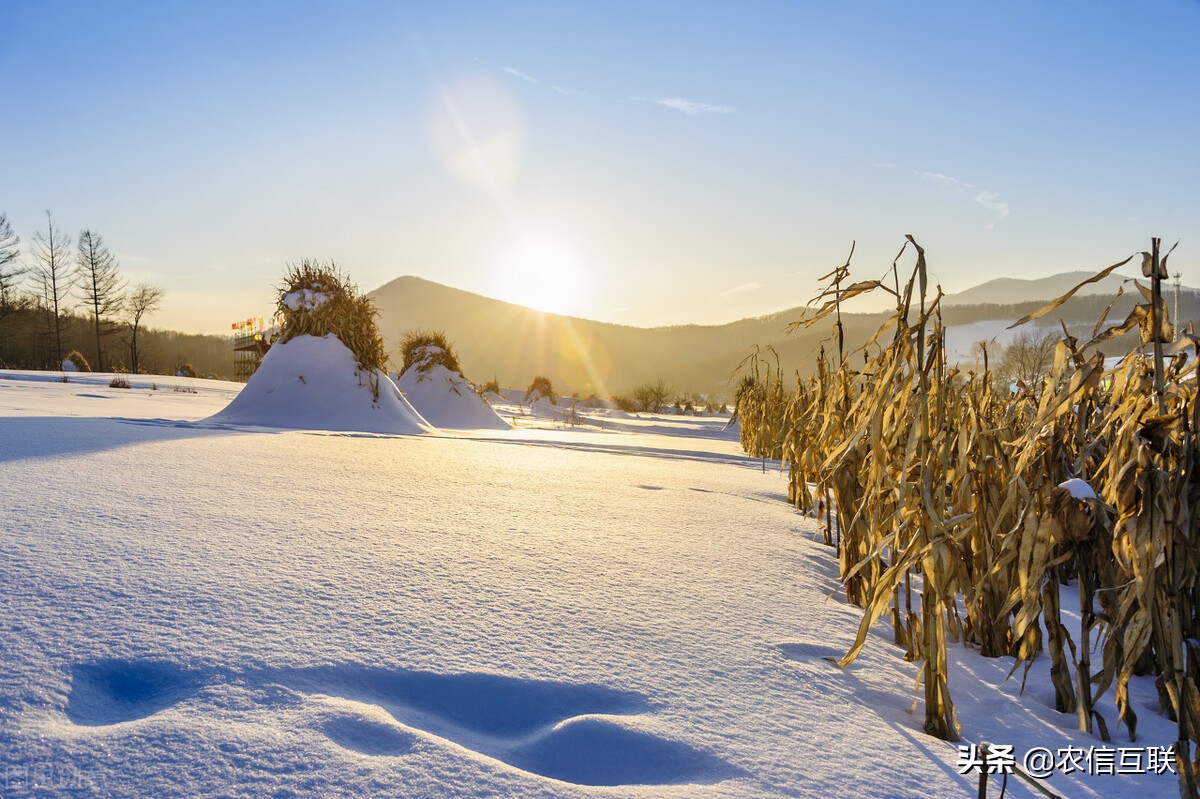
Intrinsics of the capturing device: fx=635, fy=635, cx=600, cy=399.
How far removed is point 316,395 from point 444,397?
3.52m

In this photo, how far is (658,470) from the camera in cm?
Answer: 381

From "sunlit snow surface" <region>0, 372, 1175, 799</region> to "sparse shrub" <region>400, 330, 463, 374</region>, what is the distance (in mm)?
7071

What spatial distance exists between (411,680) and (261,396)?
468 centimetres

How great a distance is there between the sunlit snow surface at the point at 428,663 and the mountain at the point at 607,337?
5695cm

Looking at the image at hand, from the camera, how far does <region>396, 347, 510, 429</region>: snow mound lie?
27.3 feet

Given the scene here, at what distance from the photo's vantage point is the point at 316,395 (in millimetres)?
5059

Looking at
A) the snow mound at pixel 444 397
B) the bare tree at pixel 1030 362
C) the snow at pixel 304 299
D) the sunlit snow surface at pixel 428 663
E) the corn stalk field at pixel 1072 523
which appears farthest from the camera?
the snow mound at pixel 444 397

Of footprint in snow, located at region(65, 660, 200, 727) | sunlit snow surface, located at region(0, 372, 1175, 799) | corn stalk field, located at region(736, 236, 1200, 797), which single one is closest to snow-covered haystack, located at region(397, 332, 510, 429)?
sunlit snow surface, located at region(0, 372, 1175, 799)

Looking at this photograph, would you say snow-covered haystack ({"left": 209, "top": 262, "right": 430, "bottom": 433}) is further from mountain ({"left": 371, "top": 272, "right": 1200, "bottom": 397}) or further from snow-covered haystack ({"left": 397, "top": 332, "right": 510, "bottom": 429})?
mountain ({"left": 371, "top": 272, "right": 1200, "bottom": 397})

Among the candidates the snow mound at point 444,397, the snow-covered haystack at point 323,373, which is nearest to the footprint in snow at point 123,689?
the snow-covered haystack at point 323,373

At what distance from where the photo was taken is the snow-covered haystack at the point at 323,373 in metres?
4.88

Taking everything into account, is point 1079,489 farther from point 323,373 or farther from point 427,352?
point 427,352

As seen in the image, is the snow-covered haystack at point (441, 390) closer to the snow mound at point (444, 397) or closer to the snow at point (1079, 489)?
the snow mound at point (444, 397)

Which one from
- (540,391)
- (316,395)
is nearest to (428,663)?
(316,395)
